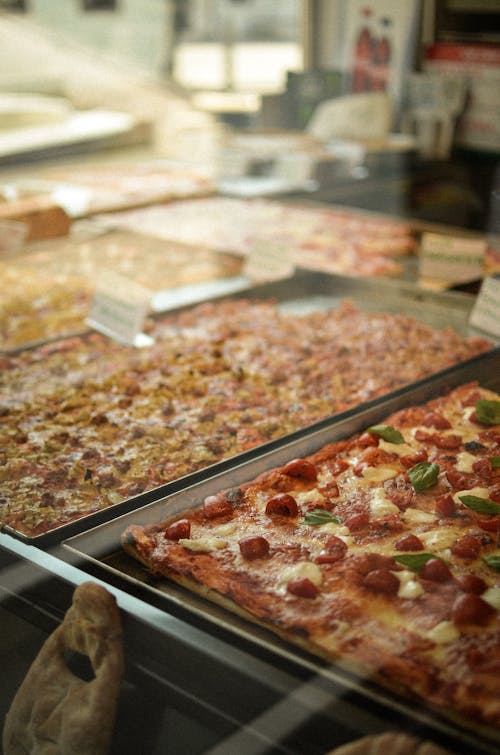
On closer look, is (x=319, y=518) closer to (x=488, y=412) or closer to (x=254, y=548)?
(x=254, y=548)

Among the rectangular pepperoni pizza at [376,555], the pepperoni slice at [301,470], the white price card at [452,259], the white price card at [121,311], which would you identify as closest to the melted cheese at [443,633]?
the rectangular pepperoni pizza at [376,555]

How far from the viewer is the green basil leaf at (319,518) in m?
2.01

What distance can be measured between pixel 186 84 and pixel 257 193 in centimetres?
102

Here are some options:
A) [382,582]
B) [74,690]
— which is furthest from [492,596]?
[74,690]

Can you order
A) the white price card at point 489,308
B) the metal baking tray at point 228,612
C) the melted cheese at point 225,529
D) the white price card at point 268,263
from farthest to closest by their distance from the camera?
1. the white price card at point 268,263
2. the white price card at point 489,308
3. the melted cheese at point 225,529
4. the metal baking tray at point 228,612

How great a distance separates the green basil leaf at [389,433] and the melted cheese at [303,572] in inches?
26.1

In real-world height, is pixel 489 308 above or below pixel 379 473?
above

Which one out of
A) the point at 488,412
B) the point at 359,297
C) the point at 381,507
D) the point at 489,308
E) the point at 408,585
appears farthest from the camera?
the point at 359,297

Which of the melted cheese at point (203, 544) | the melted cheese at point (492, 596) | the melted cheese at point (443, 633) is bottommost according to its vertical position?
the melted cheese at point (203, 544)

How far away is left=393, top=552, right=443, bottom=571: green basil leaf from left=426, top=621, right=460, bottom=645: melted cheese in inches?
7.0

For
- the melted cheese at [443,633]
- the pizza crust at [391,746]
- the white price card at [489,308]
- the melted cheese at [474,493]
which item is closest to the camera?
the pizza crust at [391,746]

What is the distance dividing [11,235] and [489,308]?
8.12 ft

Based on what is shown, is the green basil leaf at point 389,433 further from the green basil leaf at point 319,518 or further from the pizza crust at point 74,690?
the pizza crust at point 74,690

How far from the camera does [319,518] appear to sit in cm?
201
